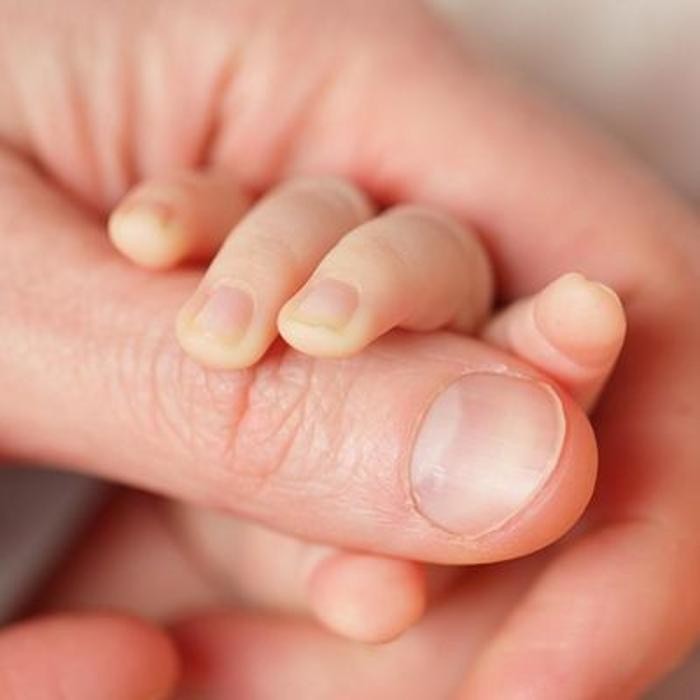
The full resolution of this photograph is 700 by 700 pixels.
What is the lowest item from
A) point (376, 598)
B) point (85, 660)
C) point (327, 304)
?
point (85, 660)

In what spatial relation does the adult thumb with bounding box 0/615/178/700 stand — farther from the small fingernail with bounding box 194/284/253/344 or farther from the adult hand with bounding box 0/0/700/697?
the small fingernail with bounding box 194/284/253/344

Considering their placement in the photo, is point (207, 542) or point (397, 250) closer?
point (397, 250)

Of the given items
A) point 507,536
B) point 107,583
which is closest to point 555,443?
point 507,536

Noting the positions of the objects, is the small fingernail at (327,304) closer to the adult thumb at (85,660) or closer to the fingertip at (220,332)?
A: the fingertip at (220,332)

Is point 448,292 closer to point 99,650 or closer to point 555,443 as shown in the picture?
point 555,443

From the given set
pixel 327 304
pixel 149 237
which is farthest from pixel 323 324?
pixel 149 237

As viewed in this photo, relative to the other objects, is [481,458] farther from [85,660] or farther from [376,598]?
[85,660]
